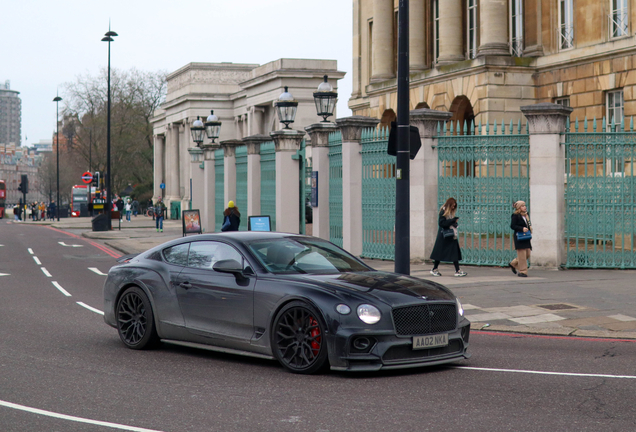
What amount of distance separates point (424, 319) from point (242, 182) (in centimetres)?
2348

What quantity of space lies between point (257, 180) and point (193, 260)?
1981 centimetres

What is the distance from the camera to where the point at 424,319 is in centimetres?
779

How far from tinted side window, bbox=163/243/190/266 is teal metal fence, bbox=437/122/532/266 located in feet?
33.3

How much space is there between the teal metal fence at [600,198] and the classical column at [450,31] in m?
14.7

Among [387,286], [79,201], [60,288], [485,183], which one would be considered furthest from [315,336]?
[79,201]

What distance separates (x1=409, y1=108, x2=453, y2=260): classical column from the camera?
1897cm

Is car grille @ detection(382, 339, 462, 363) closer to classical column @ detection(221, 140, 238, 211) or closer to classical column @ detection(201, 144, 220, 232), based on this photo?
classical column @ detection(221, 140, 238, 211)

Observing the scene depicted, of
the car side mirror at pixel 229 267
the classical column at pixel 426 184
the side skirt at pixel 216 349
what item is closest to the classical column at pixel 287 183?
the classical column at pixel 426 184

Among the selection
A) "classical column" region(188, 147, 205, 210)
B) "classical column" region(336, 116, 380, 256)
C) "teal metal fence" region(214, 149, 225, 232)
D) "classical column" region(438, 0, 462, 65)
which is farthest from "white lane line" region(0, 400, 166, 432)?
"classical column" region(188, 147, 205, 210)

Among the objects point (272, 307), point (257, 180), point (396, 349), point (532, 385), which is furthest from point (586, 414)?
point (257, 180)

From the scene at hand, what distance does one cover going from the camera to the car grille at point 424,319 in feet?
25.0

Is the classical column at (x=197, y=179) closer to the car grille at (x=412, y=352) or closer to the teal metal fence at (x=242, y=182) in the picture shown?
the teal metal fence at (x=242, y=182)

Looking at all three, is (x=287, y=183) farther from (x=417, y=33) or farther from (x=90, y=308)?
(x=90, y=308)

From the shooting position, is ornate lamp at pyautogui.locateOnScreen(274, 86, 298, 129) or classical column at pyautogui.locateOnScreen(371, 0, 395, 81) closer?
ornate lamp at pyautogui.locateOnScreen(274, 86, 298, 129)
